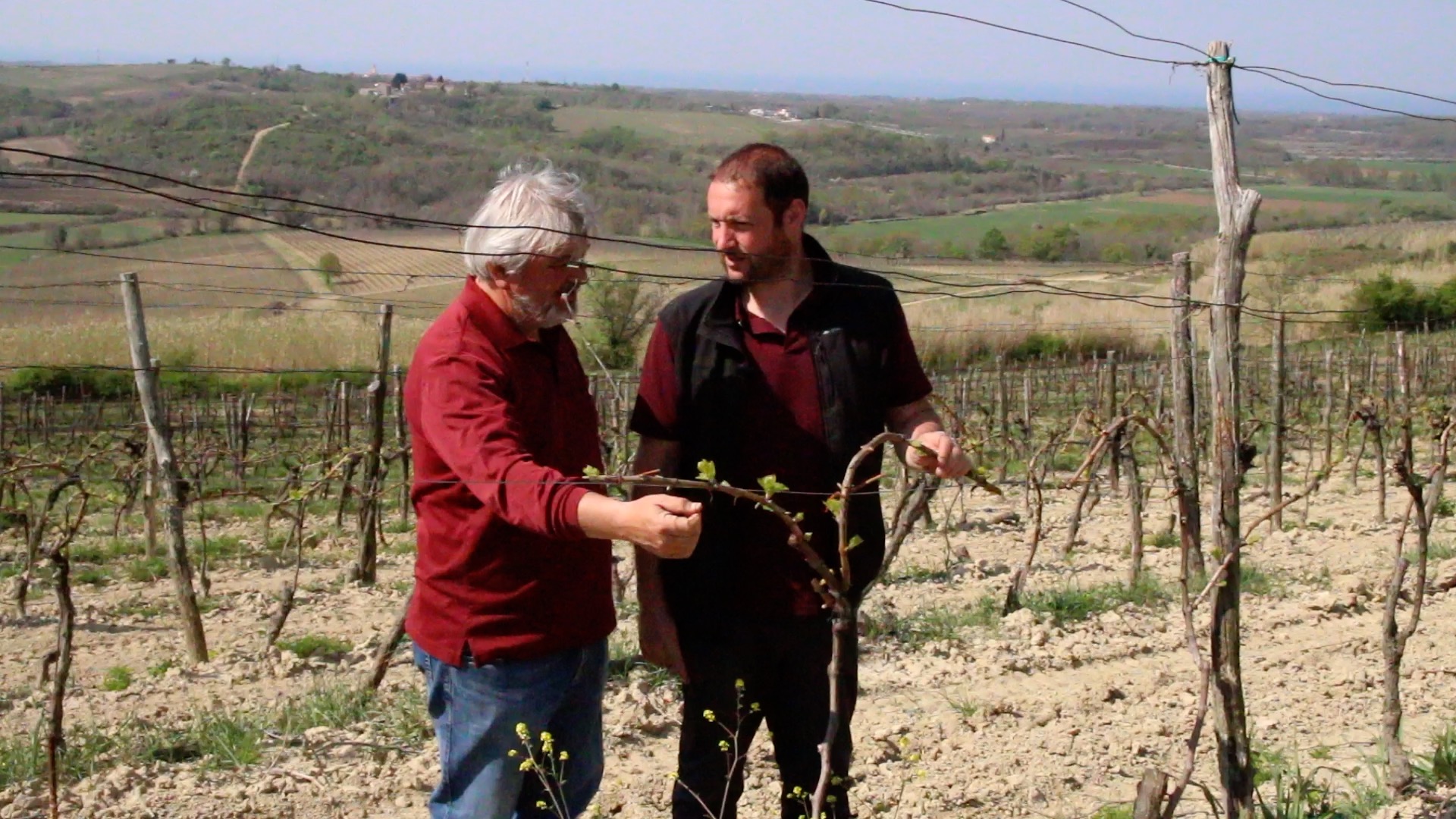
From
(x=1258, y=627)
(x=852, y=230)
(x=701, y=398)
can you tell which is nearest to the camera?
(x=701, y=398)

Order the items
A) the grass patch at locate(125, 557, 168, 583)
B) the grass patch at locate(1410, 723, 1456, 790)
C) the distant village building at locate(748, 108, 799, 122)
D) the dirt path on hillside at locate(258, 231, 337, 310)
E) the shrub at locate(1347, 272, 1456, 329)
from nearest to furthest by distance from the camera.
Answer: the grass patch at locate(1410, 723, 1456, 790) < the grass patch at locate(125, 557, 168, 583) < the shrub at locate(1347, 272, 1456, 329) < the dirt path on hillside at locate(258, 231, 337, 310) < the distant village building at locate(748, 108, 799, 122)

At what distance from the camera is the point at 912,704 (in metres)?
4.24

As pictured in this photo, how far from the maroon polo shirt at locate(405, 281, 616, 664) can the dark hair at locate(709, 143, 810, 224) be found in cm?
46

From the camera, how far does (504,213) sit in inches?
82.3

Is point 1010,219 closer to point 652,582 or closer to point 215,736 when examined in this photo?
point 215,736

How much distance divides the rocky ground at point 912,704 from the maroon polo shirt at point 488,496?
0.65 meters

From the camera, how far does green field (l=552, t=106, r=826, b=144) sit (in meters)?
50.1

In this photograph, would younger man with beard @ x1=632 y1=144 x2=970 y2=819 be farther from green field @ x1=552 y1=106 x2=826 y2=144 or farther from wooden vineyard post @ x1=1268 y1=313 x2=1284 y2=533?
green field @ x1=552 y1=106 x2=826 y2=144

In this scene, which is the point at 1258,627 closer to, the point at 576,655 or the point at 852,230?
the point at 576,655

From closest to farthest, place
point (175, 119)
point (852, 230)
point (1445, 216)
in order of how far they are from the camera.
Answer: point (852, 230) → point (1445, 216) → point (175, 119)

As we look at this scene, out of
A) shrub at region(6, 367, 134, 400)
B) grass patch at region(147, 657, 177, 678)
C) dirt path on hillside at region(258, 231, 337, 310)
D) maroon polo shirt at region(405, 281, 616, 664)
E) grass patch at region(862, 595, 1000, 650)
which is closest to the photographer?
maroon polo shirt at region(405, 281, 616, 664)

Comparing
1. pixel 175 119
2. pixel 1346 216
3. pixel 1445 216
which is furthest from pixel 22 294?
pixel 1445 216

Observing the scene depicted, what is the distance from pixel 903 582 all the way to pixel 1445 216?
127ft

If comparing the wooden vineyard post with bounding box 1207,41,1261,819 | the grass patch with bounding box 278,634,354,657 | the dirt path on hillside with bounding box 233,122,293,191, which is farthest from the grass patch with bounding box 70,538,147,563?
Answer: the dirt path on hillside with bounding box 233,122,293,191
